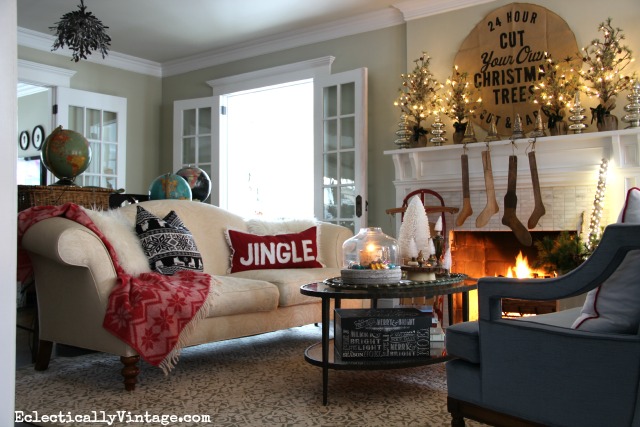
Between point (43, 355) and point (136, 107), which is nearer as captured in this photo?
point (43, 355)

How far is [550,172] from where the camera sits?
4.40 m

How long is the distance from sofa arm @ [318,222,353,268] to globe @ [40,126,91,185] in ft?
5.45

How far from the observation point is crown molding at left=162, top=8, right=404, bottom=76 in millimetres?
5465

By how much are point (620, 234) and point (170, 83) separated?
253 inches

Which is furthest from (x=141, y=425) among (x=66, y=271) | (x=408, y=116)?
(x=408, y=116)

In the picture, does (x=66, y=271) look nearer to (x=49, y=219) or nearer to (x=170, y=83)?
(x=49, y=219)

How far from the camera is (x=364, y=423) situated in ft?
7.33

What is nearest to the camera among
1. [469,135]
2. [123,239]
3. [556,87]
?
[123,239]

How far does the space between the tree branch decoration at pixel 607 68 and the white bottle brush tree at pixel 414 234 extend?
1.94 metres

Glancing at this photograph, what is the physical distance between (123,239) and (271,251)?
105 centimetres

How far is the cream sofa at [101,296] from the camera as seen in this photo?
276 centimetres

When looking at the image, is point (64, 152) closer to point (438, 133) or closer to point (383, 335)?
point (383, 335)

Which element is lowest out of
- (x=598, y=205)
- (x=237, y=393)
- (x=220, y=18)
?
(x=237, y=393)

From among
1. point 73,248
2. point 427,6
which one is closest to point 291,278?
point 73,248
